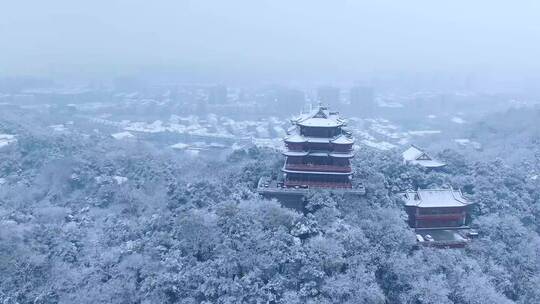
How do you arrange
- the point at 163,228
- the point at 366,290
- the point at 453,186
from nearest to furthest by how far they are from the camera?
1. the point at 366,290
2. the point at 163,228
3. the point at 453,186

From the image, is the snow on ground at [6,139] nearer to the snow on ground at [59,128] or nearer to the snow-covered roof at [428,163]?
the snow on ground at [59,128]

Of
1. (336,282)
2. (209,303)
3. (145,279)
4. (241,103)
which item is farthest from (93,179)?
(241,103)

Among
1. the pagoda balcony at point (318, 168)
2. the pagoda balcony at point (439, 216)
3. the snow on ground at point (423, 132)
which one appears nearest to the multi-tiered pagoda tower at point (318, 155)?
the pagoda balcony at point (318, 168)

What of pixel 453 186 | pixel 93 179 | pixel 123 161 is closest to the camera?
pixel 453 186

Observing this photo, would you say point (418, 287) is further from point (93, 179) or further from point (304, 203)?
point (93, 179)

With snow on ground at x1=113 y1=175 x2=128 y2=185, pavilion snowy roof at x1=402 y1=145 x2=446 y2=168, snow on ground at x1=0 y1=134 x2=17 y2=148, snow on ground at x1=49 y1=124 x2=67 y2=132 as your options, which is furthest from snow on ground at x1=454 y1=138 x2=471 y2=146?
snow on ground at x1=49 y1=124 x2=67 y2=132

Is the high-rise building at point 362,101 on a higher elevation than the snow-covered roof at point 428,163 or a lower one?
lower

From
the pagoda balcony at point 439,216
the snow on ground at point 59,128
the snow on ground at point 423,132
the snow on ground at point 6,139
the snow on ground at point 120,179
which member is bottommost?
the snow on ground at point 423,132

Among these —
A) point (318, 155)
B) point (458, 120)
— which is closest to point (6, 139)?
point (318, 155)
